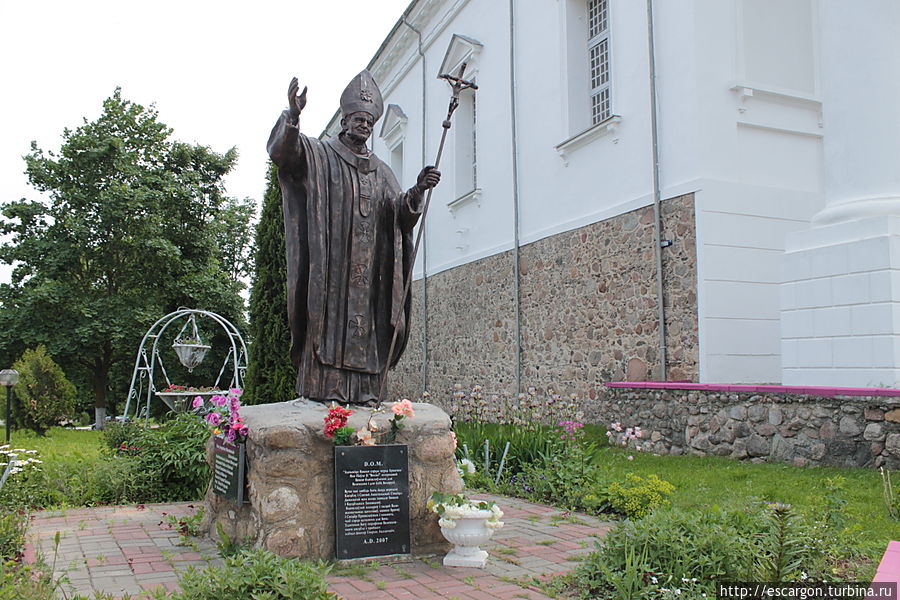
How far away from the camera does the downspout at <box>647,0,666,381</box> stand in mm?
10242

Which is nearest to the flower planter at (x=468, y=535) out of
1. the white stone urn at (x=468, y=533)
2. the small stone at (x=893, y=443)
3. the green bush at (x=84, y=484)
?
the white stone urn at (x=468, y=533)

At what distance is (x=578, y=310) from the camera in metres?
12.4

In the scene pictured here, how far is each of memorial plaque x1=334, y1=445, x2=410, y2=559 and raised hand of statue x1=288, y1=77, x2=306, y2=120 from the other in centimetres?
215

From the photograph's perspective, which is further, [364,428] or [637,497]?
[637,497]

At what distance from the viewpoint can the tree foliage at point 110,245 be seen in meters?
20.3

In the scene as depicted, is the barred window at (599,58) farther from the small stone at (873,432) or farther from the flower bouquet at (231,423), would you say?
the flower bouquet at (231,423)

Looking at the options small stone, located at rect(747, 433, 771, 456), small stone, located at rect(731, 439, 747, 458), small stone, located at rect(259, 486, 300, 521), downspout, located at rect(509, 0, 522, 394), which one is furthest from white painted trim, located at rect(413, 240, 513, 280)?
small stone, located at rect(259, 486, 300, 521)

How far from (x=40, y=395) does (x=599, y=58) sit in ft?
46.4

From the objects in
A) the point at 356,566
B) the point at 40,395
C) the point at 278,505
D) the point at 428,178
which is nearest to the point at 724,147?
the point at 428,178

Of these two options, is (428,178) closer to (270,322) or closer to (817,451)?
(817,451)

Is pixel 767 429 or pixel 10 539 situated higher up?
pixel 767 429

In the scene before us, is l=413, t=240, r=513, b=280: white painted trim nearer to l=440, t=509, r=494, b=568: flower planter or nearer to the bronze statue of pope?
the bronze statue of pope

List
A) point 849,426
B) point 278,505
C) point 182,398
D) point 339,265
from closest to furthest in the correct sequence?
point 278,505 → point 339,265 → point 849,426 → point 182,398

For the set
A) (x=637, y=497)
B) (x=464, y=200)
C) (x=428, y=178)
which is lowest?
(x=637, y=497)
